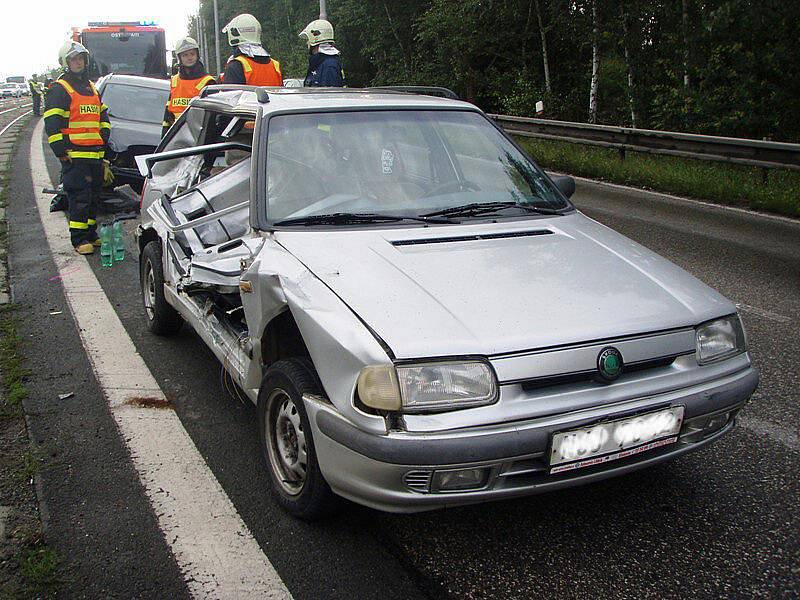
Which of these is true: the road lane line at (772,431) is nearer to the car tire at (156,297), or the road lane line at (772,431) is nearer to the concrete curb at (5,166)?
the car tire at (156,297)

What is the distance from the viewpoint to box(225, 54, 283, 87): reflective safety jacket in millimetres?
8031

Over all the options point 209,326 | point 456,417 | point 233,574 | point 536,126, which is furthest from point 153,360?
point 536,126

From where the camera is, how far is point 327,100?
4.11 m

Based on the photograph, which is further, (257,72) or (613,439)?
(257,72)

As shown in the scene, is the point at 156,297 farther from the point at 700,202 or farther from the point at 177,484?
the point at 700,202

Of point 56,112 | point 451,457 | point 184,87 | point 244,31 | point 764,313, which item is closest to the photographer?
point 451,457

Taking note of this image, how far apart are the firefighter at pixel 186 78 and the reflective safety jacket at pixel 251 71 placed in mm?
1053

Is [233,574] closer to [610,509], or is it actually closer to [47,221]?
[610,509]

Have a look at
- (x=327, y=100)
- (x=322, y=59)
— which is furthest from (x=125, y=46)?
(x=327, y=100)

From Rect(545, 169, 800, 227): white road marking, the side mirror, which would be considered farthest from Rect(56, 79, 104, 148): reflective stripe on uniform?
Rect(545, 169, 800, 227): white road marking

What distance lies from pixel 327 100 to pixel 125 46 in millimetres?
21767

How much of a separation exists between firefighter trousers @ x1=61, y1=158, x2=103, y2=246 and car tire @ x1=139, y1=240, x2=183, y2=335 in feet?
8.86

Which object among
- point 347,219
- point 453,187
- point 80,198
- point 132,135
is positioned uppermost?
point 132,135

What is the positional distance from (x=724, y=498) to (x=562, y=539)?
75 centimetres
